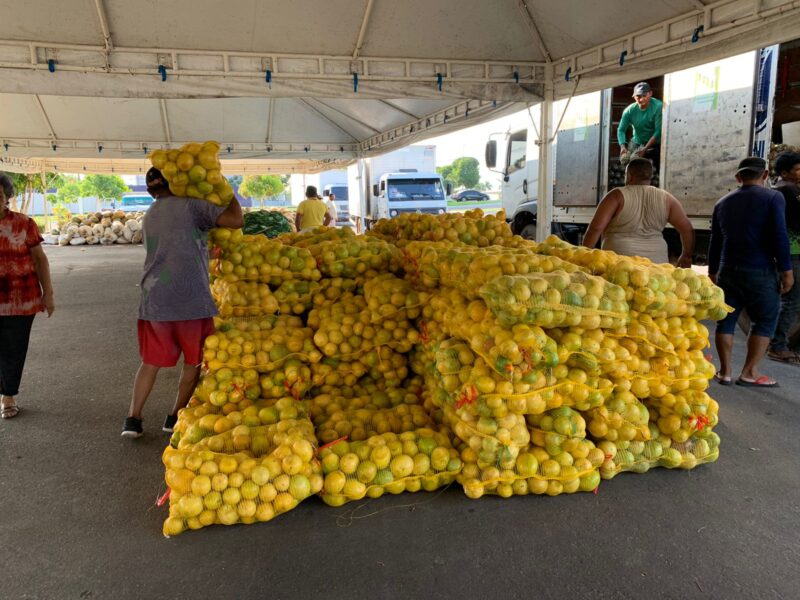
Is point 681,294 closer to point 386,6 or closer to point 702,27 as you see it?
point 702,27

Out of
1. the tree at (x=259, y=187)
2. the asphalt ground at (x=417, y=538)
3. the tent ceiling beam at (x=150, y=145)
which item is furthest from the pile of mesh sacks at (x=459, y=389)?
the tree at (x=259, y=187)

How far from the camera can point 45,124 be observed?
13.5 meters

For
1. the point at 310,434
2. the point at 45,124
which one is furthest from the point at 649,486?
the point at 45,124

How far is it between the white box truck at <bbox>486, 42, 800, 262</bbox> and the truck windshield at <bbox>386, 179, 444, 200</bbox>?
10.5m

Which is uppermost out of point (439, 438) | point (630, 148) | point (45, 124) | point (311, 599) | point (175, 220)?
point (45, 124)

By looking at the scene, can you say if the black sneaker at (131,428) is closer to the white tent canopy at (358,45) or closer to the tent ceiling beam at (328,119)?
the white tent canopy at (358,45)

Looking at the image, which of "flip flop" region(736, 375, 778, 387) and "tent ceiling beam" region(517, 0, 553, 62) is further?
"tent ceiling beam" region(517, 0, 553, 62)

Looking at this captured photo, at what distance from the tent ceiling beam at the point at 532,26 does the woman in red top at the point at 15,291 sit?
6.18m

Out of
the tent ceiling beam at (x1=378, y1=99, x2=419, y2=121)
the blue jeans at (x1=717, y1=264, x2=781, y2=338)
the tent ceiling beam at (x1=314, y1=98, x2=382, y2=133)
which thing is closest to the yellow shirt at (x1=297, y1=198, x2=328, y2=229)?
the tent ceiling beam at (x1=378, y1=99, x2=419, y2=121)

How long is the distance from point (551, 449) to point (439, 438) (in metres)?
0.65

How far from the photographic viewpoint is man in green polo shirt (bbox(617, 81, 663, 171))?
7840 mm

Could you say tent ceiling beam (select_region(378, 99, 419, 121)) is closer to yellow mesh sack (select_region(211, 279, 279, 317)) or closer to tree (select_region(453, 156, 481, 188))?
yellow mesh sack (select_region(211, 279, 279, 317))

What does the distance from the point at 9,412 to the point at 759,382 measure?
6.43m

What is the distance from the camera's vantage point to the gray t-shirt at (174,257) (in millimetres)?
3785
